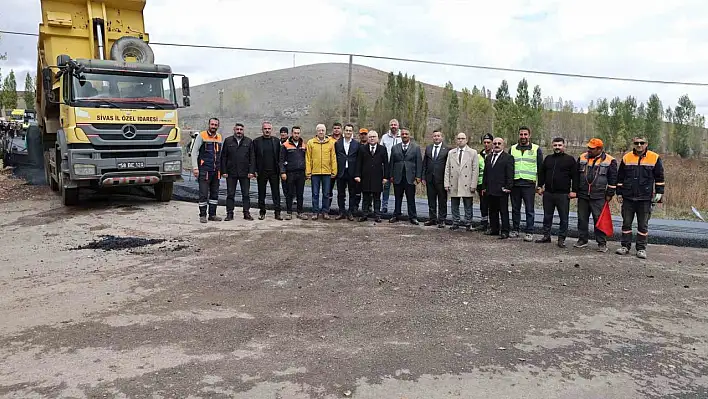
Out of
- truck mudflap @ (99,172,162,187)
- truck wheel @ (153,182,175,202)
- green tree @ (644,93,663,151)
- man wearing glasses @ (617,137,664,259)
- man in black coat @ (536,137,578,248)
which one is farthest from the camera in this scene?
green tree @ (644,93,663,151)

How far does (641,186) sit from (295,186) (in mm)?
5871

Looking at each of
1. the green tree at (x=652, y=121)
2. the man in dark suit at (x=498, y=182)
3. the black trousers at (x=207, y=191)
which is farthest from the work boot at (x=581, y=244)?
the green tree at (x=652, y=121)

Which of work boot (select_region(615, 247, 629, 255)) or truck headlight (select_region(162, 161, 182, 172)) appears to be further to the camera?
truck headlight (select_region(162, 161, 182, 172))

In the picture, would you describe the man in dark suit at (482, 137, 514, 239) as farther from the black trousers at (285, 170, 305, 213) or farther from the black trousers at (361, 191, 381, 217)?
the black trousers at (285, 170, 305, 213)

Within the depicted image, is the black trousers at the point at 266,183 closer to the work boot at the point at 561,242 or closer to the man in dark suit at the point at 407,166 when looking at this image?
the man in dark suit at the point at 407,166

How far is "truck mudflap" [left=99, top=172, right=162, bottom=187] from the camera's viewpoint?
33.6 feet

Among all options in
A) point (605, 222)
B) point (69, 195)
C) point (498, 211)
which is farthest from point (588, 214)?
point (69, 195)

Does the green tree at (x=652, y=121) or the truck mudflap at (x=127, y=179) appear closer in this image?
the truck mudflap at (x=127, y=179)

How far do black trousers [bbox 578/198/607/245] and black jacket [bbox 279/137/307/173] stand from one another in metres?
4.89

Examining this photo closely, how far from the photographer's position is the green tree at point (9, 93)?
169ft

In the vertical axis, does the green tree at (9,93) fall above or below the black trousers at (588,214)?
above

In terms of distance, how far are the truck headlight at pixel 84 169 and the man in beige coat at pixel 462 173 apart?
264 inches

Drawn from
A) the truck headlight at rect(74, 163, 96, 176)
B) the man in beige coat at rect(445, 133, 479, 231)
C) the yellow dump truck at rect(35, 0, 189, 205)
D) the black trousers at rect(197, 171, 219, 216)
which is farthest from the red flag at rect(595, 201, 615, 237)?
the truck headlight at rect(74, 163, 96, 176)

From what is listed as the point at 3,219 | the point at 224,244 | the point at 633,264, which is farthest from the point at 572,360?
the point at 3,219
